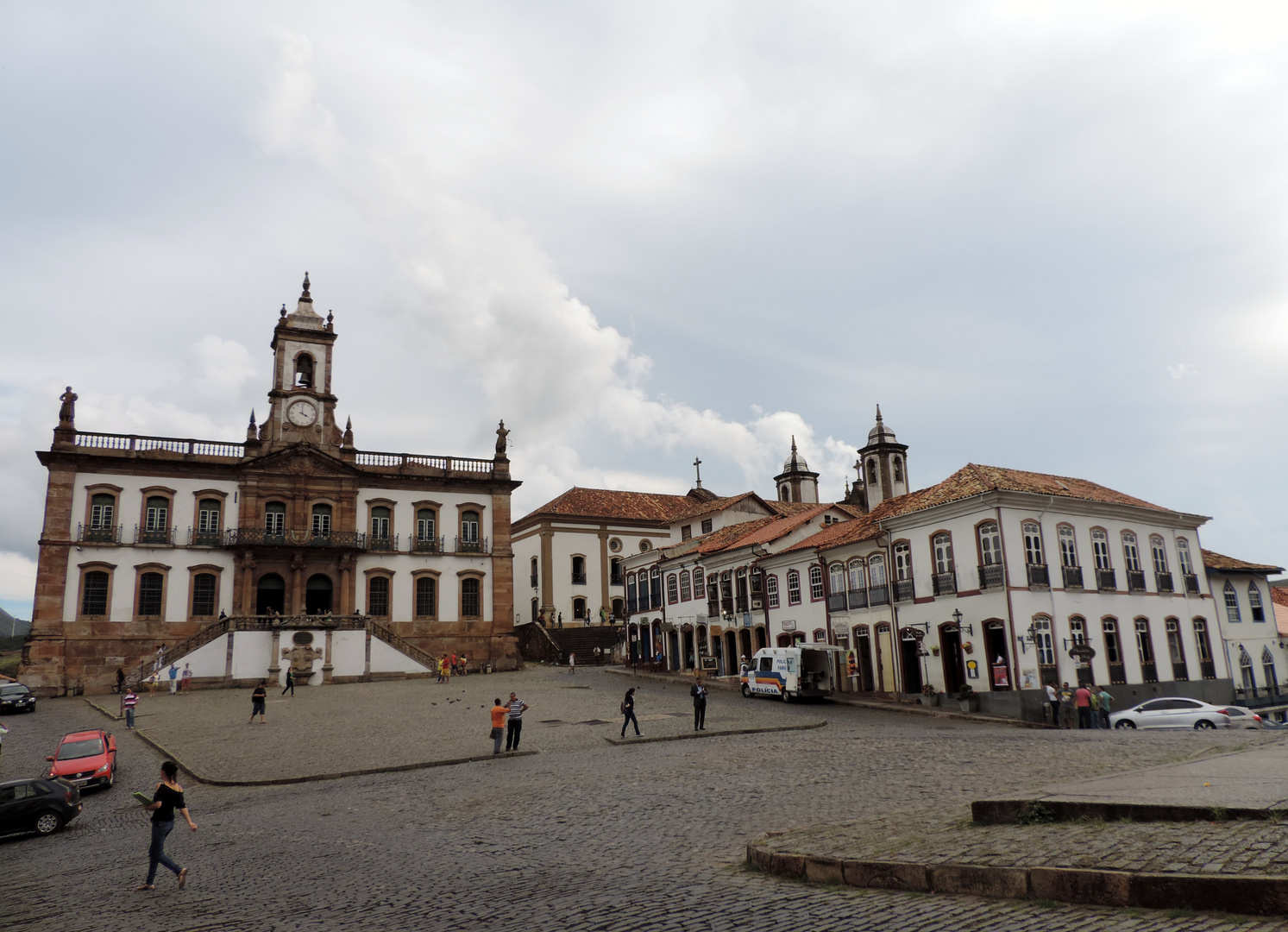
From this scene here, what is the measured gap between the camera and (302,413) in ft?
174

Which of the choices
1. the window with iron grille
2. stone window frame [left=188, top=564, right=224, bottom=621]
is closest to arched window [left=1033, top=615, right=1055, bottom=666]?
the window with iron grille

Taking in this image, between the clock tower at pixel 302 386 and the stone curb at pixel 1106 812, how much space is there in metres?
47.7

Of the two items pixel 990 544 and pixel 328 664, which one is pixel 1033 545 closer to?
pixel 990 544

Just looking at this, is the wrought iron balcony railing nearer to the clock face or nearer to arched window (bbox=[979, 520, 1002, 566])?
the clock face

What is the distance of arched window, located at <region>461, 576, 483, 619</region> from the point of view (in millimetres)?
54062

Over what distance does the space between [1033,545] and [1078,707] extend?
665cm

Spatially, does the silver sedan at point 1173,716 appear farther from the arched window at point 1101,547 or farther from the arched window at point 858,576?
the arched window at point 858,576

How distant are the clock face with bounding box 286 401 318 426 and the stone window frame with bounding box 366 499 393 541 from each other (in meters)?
5.79

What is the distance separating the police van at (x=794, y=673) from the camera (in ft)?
115

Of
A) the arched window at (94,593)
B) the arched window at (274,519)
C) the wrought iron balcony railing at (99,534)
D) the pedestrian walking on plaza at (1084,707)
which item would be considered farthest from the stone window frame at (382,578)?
the pedestrian walking on plaza at (1084,707)

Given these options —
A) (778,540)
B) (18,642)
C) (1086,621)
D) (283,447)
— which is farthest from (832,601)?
(18,642)

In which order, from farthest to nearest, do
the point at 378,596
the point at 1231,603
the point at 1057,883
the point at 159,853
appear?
the point at 378,596 < the point at 1231,603 < the point at 159,853 < the point at 1057,883

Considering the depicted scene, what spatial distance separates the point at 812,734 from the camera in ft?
79.0

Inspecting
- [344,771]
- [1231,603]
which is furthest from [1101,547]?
[344,771]
